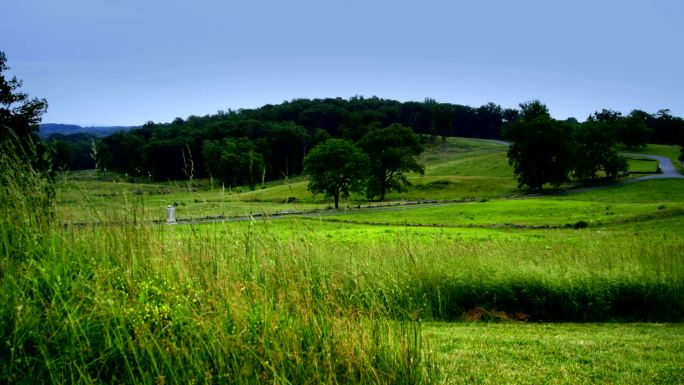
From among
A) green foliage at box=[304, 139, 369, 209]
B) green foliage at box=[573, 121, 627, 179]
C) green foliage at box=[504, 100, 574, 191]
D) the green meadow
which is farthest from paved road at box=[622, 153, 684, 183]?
the green meadow

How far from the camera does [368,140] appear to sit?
9250 centimetres

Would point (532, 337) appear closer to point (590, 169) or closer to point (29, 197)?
point (29, 197)

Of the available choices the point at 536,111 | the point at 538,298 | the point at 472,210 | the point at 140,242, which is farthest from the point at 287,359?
the point at 536,111

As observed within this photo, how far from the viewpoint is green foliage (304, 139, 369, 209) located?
73.0 m

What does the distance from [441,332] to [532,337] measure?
5.66ft

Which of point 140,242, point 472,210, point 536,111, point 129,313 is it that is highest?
point 536,111

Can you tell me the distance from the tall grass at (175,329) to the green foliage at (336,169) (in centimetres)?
6570

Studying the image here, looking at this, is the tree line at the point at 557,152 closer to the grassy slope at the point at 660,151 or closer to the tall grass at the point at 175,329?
the grassy slope at the point at 660,151

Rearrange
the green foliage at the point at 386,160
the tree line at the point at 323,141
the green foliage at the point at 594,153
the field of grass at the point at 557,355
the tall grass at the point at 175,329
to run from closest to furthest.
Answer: the tall grass at the point at 175,329 < the field of grass at the point at 557,355 < the tree line at the point at 323,141 < the green foliage at the point at 594,153 < the green foliage at the point at 386,160

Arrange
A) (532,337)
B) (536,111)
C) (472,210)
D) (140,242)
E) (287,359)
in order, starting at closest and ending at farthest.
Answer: (287,359)
(140,242)
(532,337)
(472,210)
(536,111)

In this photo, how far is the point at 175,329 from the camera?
564 cm

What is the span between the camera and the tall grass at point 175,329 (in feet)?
16.9

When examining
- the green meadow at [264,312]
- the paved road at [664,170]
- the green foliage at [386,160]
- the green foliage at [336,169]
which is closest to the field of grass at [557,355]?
the green meadow at [264,312]

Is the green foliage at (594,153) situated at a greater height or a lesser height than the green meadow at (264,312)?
greater
